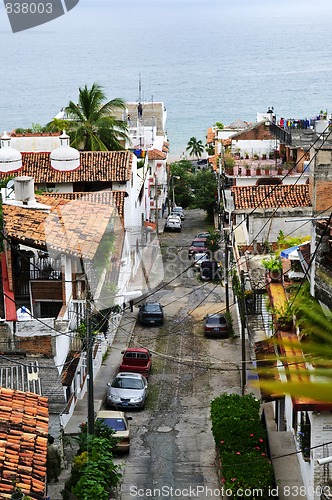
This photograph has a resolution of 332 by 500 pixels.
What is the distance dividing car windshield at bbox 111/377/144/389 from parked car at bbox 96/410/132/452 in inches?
93.2

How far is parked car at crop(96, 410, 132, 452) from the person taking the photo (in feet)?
73.6

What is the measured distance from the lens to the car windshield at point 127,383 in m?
26.7

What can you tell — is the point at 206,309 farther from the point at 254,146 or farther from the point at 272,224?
the point at 254,146

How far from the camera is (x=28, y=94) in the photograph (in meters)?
184

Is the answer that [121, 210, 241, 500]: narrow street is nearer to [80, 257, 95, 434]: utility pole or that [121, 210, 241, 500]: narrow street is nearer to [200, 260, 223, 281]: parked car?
[200, 260, 223, 281]: parked car

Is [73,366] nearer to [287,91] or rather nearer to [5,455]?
[5,455]

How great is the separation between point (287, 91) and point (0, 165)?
142 meters

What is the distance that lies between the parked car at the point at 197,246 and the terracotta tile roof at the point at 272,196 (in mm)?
12135

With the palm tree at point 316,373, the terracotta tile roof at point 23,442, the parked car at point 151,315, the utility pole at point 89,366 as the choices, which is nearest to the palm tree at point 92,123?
the parked car at point 151,315

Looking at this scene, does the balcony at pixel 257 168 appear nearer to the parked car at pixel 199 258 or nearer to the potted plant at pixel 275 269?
the parked car at pixel 199 258

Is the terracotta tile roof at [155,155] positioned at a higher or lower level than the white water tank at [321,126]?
lower

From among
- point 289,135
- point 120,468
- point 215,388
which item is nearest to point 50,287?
point 120,468

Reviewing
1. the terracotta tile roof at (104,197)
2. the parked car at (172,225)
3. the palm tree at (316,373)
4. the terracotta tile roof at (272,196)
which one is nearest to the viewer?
the palm tree at (316,373)

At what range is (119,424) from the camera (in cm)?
2323
